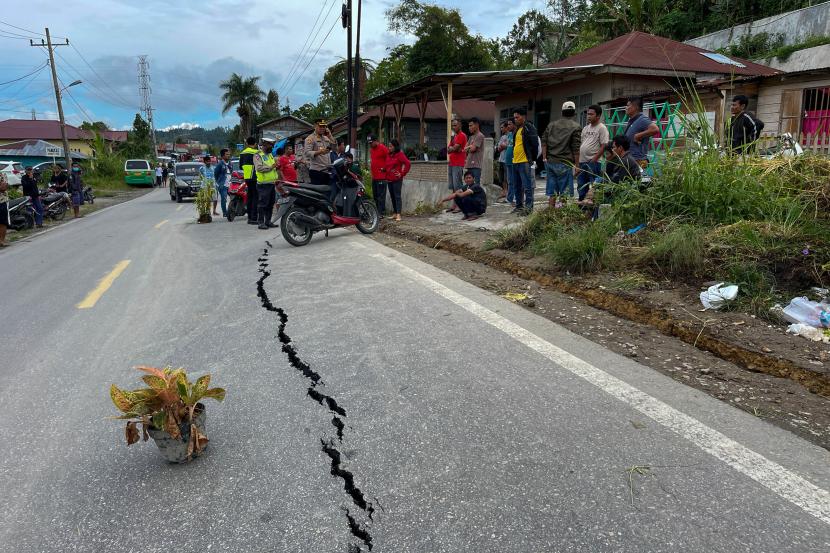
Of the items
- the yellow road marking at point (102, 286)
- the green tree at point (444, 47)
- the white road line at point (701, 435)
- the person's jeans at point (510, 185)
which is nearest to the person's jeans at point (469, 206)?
the person's jeans at point (510, 185)

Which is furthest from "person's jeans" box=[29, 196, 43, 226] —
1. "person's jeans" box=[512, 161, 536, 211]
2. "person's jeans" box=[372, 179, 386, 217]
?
"person's jeans" box=[512, 161, 536, 211]

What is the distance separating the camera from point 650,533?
6.81 feet

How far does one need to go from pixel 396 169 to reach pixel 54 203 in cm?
1158

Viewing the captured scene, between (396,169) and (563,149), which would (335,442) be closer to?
(563,149)

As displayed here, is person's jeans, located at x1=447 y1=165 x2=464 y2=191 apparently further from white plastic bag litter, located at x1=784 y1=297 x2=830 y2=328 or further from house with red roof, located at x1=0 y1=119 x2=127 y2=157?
house with red roof, located at x1=0 y1=119 x2=127 y2=157

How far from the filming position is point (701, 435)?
108 inches

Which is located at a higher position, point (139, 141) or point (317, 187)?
point (139, 141)

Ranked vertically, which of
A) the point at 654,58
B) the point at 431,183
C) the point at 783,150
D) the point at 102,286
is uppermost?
the point at 654,58

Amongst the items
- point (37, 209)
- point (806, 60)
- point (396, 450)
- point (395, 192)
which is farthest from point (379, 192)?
point (806, 60)

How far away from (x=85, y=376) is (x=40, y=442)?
Answer: 98 centimetres

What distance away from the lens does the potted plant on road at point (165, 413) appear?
A: 260 cm

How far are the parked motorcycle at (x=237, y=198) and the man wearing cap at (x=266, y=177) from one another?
1.78m

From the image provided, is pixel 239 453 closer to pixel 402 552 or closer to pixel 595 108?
pixel 402 552

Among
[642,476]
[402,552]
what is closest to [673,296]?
[642,476]
